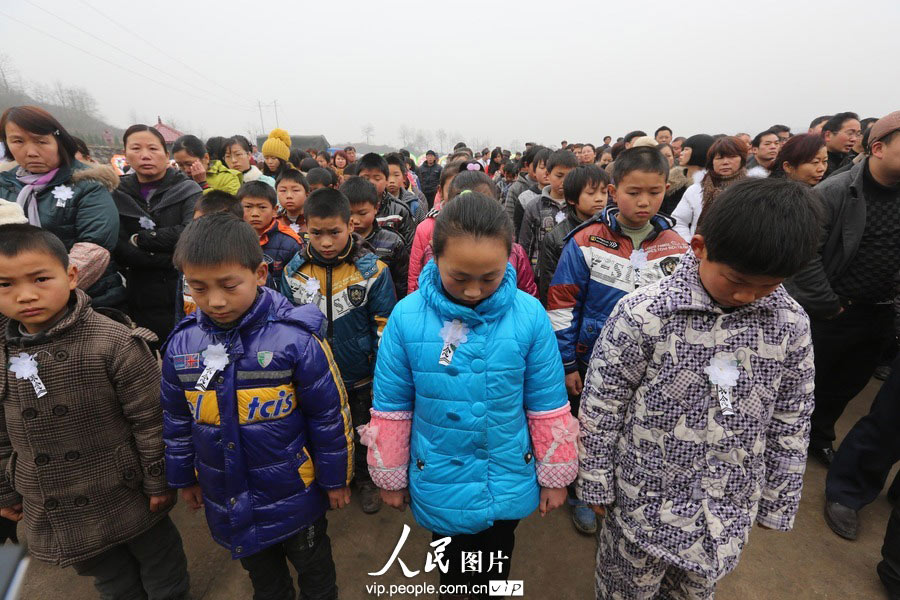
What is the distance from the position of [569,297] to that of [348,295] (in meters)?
1.27

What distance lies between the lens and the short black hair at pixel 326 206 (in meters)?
2.30

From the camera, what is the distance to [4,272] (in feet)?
4.80

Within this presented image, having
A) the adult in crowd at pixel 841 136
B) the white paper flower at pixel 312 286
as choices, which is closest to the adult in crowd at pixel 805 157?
the adult in crowd at pixel 841 136

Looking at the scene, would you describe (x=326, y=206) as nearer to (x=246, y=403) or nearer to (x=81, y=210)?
(x=246, y=403)

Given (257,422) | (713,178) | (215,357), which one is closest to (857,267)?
(713,178)

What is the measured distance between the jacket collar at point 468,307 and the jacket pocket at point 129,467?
4.85 feet

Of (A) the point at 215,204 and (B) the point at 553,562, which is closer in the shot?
(B) the point at 553,562

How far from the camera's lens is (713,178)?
3598mm

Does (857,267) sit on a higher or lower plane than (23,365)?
higher

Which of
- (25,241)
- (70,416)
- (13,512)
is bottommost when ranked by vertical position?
(13,512)

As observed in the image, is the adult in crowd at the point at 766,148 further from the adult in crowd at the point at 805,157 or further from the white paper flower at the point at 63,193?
the white paper flower at the point at 63,193

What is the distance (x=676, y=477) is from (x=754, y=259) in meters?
0.77

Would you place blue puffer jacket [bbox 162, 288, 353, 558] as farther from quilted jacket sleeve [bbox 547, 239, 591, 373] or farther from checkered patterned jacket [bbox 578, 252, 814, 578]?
quilted jacket sleeve [bbox 547, 239, 591, 373]

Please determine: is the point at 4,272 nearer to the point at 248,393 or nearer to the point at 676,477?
the point at 248,393
